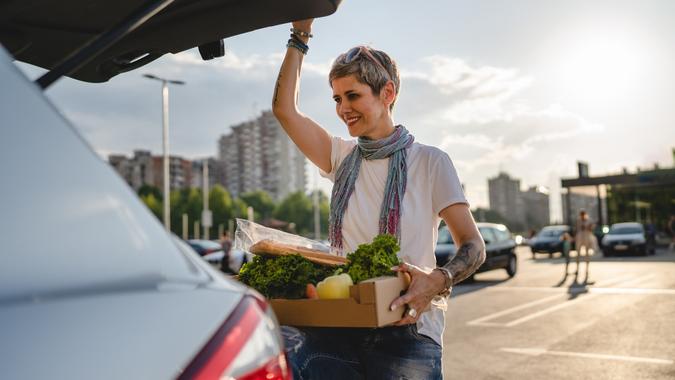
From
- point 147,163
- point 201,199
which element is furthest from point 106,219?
point 147,163

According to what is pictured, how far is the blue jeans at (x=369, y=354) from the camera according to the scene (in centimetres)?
198

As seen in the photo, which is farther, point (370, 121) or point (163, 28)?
point (370, 121)

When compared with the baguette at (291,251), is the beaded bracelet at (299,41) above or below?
above

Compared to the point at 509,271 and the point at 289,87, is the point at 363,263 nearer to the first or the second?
the point at 289,87

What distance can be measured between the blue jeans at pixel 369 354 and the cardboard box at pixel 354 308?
16 cm

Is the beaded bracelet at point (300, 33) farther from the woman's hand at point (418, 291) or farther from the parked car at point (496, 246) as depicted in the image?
the parked car at point (496, 246)

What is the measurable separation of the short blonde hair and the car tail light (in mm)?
1367

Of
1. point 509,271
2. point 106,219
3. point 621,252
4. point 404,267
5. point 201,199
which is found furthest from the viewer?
point 201,199

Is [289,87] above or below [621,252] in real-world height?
above

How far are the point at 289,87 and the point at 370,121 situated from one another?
0.34 meters

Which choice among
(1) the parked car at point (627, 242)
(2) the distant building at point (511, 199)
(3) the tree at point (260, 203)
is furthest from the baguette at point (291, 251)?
(2) the distant building at point (511, 199)

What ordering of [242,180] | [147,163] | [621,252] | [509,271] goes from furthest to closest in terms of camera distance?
[242,180]
[147,163]
[621,252]
[509,271]

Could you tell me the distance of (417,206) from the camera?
2.25 metres

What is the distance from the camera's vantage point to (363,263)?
188cm
